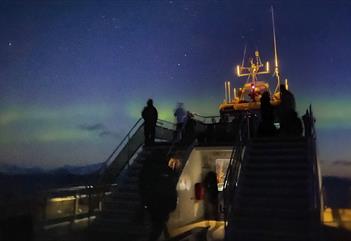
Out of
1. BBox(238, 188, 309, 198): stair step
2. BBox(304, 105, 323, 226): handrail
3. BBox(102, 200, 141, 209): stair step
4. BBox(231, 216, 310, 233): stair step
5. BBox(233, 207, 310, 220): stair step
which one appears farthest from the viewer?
BBox(102, 200, 141, 209): stair step

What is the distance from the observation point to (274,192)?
10.2 m

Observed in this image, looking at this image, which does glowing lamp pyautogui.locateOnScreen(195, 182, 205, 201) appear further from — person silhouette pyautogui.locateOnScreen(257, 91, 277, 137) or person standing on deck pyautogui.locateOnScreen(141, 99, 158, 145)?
person silhouette pyautogui.locateOnScreen(257, 91, 277, 137)

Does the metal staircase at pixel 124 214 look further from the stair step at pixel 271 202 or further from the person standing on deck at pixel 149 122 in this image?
the stair step at pixel 271 202

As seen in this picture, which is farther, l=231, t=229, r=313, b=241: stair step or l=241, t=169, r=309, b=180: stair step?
l=241, t=169, r=309, b=180: stair step

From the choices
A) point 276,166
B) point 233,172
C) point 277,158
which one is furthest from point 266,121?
point 233,172

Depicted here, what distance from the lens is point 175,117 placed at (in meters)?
18.6

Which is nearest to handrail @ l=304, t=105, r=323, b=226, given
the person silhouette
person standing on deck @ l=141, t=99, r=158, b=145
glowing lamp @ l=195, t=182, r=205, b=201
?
the person silhouette

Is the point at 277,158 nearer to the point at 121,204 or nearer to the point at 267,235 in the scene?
the point at 267,235

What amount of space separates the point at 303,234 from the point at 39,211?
685 centimetres

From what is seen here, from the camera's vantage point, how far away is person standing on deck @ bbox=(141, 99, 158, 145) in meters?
14.5

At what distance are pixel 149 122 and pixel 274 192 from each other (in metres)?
5.97

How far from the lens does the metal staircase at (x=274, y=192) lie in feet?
30.3

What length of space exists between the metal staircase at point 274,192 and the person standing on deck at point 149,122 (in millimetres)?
4025

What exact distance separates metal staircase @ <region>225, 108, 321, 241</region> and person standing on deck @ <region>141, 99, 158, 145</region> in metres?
4.03
